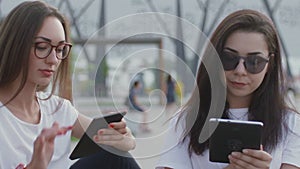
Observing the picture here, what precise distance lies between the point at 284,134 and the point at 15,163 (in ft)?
2.92

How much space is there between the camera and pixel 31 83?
1.67 metres

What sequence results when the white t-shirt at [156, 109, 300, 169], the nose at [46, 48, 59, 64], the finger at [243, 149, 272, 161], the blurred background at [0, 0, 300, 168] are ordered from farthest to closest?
the blurred background at [0, 0, 300, 168]
the white t-shirt at [156, 109, 300, 169]
the nose at [46, 48, 59, 64]
the finger at [243, 149, 272, 161]

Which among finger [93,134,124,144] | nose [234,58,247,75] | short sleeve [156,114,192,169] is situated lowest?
short sleeve [156,114,192,169]

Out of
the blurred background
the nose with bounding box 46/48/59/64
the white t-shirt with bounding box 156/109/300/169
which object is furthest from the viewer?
Answer: the blurred background

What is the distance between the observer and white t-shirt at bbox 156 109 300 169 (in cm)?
168

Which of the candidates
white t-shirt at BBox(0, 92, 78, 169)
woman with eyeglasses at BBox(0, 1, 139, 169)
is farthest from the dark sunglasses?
white t-shirt at BBox(0, 92, 78, 169)

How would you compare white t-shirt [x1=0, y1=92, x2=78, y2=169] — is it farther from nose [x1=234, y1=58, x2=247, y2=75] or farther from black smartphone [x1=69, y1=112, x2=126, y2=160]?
nose [x1=234, y1=58, x2=247, y2=75]

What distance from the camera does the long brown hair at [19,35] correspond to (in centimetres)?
158

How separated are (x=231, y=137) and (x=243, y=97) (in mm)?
265

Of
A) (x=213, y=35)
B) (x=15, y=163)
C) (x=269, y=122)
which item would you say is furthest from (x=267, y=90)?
(x=15, y=163)

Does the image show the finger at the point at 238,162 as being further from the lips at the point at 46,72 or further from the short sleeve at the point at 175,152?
the lips at the point at 46,72

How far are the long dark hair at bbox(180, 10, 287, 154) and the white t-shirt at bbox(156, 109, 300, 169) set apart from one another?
0.08 ft

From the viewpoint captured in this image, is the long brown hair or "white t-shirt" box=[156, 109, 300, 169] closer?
the long brown hair

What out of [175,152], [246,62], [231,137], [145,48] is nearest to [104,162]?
[175,152]
